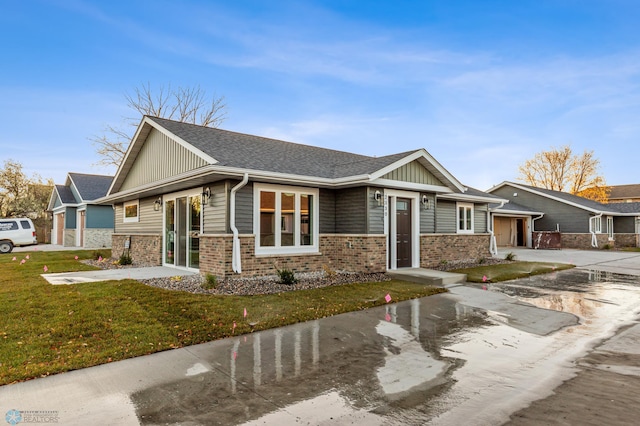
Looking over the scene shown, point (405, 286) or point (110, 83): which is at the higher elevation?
point (110, 83)

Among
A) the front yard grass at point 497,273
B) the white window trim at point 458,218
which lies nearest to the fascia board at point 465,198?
the white window trim at point 458,218

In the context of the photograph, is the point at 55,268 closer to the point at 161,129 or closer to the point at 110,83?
the point at 161,129

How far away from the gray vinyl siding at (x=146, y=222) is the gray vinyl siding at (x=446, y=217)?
11250 mm

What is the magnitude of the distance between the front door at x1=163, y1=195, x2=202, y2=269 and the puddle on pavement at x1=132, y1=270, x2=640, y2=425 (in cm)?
639

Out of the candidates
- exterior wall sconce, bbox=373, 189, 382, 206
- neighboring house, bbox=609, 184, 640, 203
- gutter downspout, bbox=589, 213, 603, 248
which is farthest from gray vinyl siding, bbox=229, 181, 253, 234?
neighboring house, bbox=609, 184, 640, 203

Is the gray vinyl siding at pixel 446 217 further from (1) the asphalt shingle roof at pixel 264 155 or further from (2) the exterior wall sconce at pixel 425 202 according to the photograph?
(1) the asphalt shingle roof at pixel 264 155

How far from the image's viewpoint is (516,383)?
141 inches

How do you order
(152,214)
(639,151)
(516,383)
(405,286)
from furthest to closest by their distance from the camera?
(639,151) → (152,214) → (405,286) → (516,383)

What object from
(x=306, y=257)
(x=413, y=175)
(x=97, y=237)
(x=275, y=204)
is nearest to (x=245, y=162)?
(x=275, y=204)

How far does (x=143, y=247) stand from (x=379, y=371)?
1268cm

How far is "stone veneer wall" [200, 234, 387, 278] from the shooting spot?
30.0 feet

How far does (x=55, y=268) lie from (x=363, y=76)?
48.4 ft

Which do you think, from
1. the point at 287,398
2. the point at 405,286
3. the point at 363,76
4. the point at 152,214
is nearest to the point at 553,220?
the point at 363,76

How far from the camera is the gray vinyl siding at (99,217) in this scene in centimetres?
2330
